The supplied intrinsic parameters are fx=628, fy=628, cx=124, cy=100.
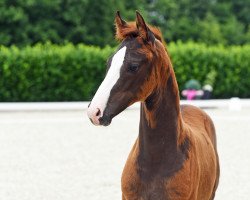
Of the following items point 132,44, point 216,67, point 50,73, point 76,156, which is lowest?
point 216,67

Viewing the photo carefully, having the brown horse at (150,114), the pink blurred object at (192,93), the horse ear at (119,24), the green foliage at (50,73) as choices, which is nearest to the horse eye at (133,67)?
the brown horse at (150,114)

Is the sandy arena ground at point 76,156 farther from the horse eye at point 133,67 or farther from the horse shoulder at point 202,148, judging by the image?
the horse eye at point 133,67

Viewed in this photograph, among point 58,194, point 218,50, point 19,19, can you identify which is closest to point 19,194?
point 58,194

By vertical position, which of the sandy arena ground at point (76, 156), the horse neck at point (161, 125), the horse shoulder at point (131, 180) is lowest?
the sandy arena ground at point (76, 156)

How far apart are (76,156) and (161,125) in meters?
7.42

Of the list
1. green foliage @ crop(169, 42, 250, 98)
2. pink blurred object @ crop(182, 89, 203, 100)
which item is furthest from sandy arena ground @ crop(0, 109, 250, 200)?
green foliage @ crop(169, 42, 250, 98)

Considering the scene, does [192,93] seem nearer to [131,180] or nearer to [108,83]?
[131,180]

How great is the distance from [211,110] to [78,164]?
36.0ft

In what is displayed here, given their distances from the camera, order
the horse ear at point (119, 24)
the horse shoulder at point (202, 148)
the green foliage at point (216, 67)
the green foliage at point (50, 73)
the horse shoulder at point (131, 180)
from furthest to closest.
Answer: the green foliage at point (216, 67)
the green foliage at point (50, 73)
the horse shoulder at point (202, 148)
the horse shoulder at point (131, 180)
the horse ear at point (119, 24)

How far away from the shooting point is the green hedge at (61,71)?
886 inches

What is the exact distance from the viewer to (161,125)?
379 cm

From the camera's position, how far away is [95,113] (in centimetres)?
333

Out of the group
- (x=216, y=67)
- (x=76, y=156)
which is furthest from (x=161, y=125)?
(x=216, y=67)

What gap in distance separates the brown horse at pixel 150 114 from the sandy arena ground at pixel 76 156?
3786mm
